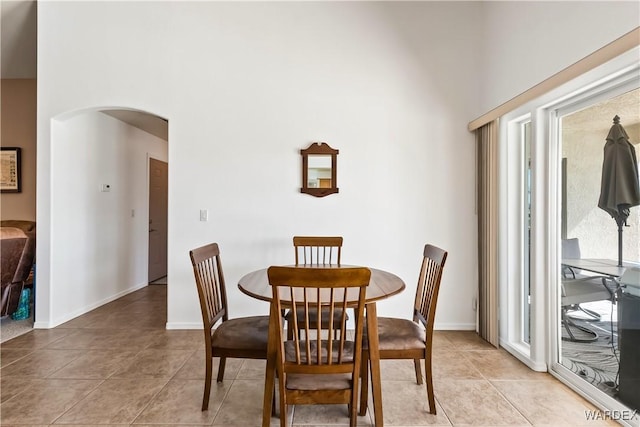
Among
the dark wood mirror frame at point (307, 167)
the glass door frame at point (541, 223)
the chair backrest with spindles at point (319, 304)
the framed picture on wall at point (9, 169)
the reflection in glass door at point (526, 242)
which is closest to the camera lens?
the chair backrest with spindles at point (319, 304)

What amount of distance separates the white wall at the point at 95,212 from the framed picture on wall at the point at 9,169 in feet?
4.02

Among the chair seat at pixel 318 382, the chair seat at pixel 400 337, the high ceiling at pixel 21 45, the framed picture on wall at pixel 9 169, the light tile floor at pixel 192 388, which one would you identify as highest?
the high ceiling at pixel 21 45

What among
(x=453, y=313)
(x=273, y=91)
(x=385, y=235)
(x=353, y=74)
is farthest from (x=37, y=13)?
(x=453, y=313)

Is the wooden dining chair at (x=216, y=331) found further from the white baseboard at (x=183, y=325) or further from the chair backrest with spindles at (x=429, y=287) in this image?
the white baseboard at (x=183, y=325)

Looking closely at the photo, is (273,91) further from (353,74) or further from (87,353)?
(87,353)

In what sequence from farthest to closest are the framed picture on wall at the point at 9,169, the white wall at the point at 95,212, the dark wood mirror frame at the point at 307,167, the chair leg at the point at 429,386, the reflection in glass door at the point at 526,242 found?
the framed picture on wall at the point at 9,169 → the white wall at the point at 95,212 → the dark wood mirror frame at the point at 307,167 → the reflection in glass door at the point at 526,242 → the chair leg at the point at 429,386

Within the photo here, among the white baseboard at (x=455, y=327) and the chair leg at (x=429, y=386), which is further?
the white baseboard at (x=455, y=327)

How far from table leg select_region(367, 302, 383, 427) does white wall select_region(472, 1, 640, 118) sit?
1.97 meters

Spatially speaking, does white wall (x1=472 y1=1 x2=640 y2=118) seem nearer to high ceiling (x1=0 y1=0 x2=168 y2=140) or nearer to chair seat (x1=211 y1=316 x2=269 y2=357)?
chair seat (x1=211 y1=316 x2=269 y2=357)

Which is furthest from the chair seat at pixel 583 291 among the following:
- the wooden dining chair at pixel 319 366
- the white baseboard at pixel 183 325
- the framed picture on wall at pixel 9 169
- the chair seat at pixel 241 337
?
the framed picture on wall at pixel 9 169

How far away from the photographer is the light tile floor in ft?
6.01

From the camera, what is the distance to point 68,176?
344 centimetres

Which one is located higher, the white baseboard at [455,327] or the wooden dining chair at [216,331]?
the wooden dining chair at [216,331]

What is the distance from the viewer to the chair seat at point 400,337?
1.82 meters
